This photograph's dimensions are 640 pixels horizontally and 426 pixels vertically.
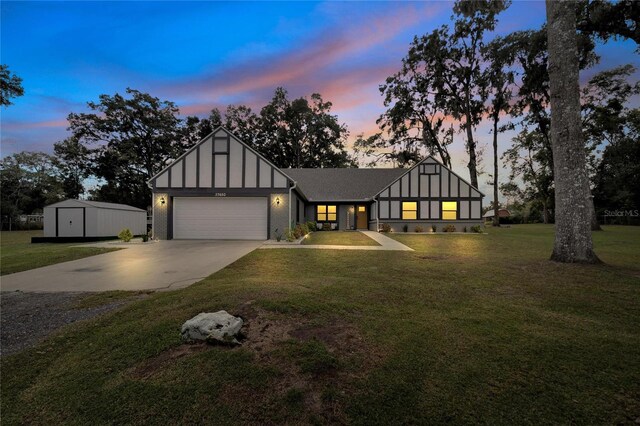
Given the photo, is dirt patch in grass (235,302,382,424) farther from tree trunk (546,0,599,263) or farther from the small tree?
the small tree

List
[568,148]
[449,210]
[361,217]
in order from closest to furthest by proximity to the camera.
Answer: [568,148]
[449,210]
[361,217]

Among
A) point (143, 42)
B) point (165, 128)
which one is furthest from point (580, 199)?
point (165, 128)

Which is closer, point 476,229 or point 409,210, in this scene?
point 476,229

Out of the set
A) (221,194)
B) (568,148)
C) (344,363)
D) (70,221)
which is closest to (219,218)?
(221,194)

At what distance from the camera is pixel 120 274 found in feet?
26.0

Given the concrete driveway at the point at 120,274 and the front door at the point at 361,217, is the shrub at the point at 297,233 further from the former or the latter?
the front door at the point at 361,217

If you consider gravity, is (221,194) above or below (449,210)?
above

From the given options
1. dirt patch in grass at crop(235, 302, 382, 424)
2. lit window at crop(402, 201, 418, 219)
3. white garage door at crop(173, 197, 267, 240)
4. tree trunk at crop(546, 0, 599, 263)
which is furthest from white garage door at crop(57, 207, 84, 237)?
tree trunk at crop(546, 0, 599, 263)

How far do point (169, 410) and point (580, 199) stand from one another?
10.5 meters

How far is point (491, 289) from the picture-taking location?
6.04 meters

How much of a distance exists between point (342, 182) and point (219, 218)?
44.8 feet

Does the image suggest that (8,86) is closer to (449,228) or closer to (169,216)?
(169,216)

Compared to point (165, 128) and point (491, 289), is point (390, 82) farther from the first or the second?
point (491, 289)

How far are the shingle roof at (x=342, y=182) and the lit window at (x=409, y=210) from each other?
2.95m
